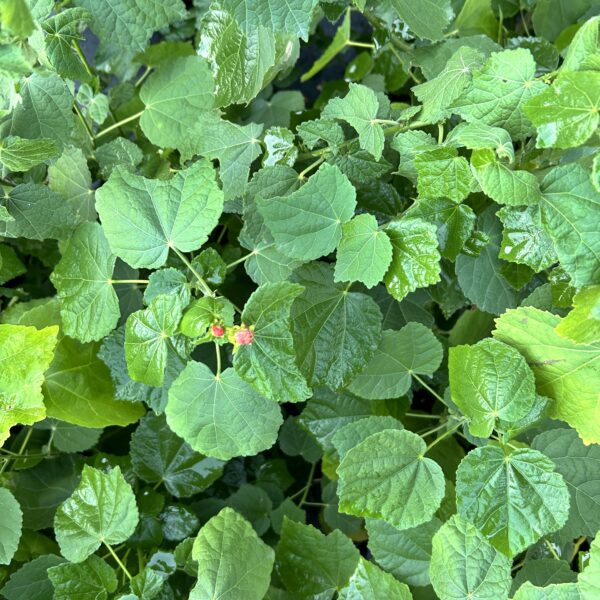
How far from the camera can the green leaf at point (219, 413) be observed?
106 cm

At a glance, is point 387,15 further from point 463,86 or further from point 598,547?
point 598,547

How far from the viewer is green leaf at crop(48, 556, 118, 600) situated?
1.11 meters

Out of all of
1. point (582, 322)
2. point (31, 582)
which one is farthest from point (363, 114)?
point (31, 582)

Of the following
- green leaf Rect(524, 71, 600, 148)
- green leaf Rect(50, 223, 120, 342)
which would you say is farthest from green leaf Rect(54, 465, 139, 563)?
green leaf Rect(524, 71, 600, 148)

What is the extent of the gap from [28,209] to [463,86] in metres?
0.76

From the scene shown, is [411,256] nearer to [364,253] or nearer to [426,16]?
[364,253]

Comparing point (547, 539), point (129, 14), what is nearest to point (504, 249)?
point (547, 539)

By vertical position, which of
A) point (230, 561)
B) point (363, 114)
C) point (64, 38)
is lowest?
point (230, 561)

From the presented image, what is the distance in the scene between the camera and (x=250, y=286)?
1395 mm

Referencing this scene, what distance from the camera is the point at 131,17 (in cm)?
111

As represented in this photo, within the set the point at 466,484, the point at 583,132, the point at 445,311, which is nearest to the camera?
the point at 583,132

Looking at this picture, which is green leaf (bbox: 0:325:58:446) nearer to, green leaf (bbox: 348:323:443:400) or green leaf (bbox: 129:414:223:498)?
green leaf (bbox: 129:414:223:498)

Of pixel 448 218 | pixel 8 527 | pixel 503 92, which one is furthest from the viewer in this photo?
pixel 8 527

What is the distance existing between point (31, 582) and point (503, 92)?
3.70ft
